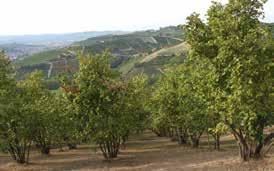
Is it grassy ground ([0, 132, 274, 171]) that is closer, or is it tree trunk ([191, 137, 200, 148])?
grassy ground ([0, 132, 274, 171])

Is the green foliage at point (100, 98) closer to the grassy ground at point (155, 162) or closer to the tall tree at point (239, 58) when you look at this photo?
the grassy ground at point (155, 162)

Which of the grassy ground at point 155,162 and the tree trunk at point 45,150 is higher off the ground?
the grassy ground at point 155,162

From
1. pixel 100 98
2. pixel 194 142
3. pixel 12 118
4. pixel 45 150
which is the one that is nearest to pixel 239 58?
pixel 100 98

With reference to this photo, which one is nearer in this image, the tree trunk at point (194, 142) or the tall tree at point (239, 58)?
the tall tree at point (239, 58)

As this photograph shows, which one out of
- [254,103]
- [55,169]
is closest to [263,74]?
[254,103]

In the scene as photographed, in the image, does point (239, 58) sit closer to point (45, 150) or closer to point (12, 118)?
point (12, 118)

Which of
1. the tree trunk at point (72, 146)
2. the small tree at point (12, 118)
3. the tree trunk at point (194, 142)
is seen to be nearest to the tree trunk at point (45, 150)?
the tree trunk at point (72, 146)

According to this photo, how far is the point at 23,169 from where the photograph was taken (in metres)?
40.4

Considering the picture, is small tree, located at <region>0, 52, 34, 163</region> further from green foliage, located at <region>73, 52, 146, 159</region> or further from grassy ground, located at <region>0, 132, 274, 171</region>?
green foliage, located at <region>73, 52, 146, 159</region>

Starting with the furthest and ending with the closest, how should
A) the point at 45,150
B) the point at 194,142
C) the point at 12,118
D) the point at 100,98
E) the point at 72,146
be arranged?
the point at 72,146, the point at 45,150, the point at 194,142, the point at 12,118, the point at 100,98

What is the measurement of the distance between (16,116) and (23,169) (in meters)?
4.80

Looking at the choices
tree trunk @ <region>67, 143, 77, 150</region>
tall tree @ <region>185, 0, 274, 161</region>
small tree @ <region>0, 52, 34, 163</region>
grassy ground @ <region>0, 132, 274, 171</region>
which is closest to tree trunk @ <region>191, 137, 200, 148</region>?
grassy ground @ <region>0, 132, 274, 171</region>

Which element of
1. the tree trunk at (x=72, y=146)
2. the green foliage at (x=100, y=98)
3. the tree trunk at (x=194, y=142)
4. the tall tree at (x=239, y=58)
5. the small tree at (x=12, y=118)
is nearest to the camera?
the tall tree at (x=239, y=58)

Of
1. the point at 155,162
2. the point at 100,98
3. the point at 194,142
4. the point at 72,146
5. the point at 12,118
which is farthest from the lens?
the point at 72,146
